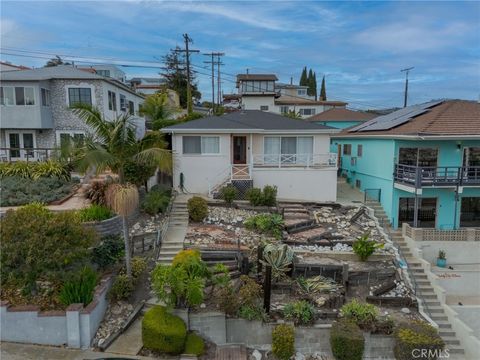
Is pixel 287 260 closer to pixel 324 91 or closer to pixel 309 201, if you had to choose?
pixel 309 201

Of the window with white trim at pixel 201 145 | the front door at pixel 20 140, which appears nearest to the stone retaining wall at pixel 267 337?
the window with white trim at pixel 201 145

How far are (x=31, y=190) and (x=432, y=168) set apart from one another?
63.1 ft

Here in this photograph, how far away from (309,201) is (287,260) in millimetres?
7979

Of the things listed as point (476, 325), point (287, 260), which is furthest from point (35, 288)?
point (476, 325)

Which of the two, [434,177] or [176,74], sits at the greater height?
[176,74]

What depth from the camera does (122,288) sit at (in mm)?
10797

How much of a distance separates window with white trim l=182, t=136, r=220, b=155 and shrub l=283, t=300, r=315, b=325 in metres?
11.8

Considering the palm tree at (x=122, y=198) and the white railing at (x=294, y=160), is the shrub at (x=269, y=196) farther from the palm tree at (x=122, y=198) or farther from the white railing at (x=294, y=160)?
the palm tree at (x=122, y=198)

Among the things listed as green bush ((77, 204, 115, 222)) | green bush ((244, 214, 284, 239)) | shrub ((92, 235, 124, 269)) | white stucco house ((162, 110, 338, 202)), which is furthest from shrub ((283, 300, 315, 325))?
white stucco house ((162, 110, 338, 202))

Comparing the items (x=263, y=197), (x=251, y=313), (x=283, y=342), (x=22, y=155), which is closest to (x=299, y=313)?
(x=283, y=342)

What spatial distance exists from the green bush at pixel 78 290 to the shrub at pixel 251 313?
170 inches

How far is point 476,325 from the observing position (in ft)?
44.9

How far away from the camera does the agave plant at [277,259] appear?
488 inches

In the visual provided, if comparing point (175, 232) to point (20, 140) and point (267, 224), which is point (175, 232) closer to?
point (267, 224)
